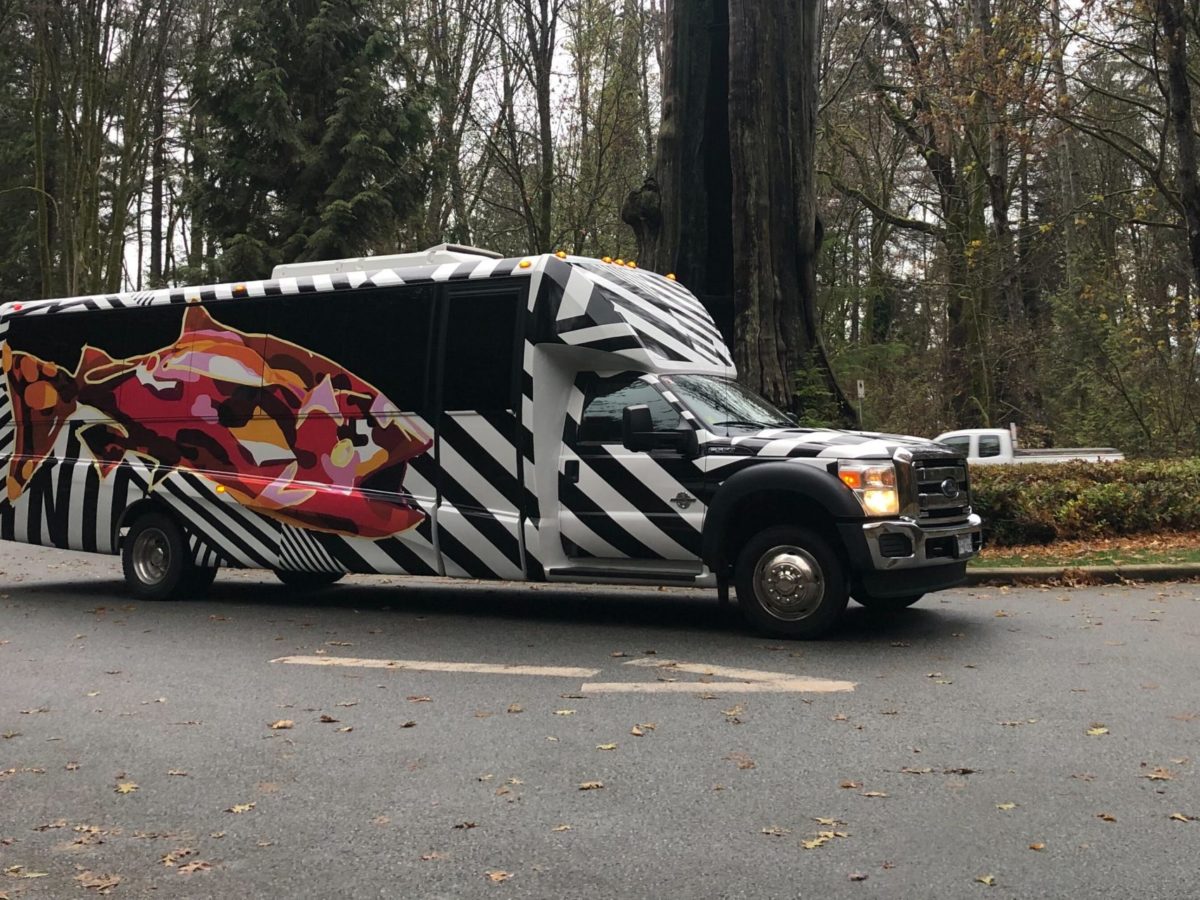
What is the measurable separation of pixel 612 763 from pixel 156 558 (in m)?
7.26

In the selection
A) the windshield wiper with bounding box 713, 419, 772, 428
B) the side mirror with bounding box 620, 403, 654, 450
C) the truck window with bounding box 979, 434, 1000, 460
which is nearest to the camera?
the side mirror with bounding box 620, 403, 654, 450

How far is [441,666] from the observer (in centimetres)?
777

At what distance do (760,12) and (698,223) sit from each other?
276 centimetres

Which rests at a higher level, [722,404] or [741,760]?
[722,404]

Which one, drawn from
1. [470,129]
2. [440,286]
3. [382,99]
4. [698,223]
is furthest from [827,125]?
[440,286]

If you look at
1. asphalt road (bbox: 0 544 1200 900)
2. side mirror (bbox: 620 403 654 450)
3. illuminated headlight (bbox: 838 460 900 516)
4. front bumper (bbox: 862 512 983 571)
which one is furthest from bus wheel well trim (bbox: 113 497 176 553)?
front bumper (bbox: 862 512 983 571)

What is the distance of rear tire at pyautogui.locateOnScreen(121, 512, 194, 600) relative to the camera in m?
11.1

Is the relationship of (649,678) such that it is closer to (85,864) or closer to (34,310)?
(85,864)

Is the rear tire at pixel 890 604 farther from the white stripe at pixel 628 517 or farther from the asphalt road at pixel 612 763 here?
the white stripe at pixel 628 517

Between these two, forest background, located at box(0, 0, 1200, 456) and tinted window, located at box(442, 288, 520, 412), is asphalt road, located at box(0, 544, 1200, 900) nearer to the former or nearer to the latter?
tinted window, located at box(442, 288, 520, 412)

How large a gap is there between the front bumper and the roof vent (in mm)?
4227

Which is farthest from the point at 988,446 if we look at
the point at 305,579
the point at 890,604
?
the point at 305,579

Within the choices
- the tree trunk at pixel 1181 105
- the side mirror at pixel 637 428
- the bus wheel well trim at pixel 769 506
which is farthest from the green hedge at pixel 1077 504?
the side mirror at pixel 637 428

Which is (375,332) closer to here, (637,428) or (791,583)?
(637,428)
